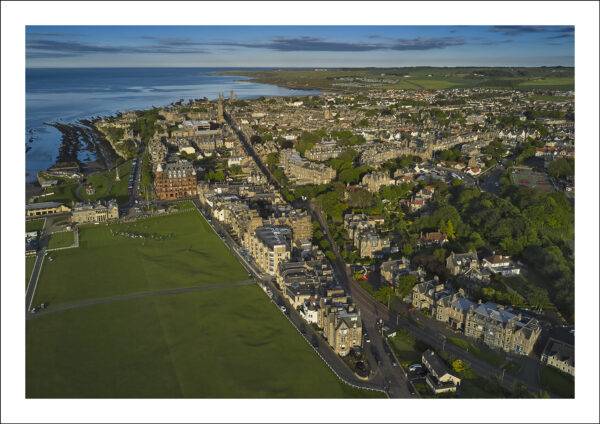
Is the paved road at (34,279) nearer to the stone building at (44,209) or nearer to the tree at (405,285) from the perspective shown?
the stone building at (44,209)

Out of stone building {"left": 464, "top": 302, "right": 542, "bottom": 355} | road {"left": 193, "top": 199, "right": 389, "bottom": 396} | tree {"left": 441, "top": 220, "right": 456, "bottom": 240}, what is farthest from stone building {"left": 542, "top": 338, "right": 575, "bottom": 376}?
tree {"left": 441, "top": 220, "right": 456, "bottom": 240}

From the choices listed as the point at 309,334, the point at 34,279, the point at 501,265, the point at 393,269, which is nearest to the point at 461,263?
the point at 501,265

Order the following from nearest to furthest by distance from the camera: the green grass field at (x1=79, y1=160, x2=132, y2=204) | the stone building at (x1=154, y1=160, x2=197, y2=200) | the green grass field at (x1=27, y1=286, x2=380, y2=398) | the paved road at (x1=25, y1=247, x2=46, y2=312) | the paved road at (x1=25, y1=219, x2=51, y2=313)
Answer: the green grass field at (x1=27, y1=286, x2=380, y2=398)
the paved road at (x1=25, y1=247, x2=46, y2=312)
the paved road at (x1=25, y1=219, x2=51, y2=313)
the green grass field at (x1=79, y1=160, x2=132, y2=204)
the stone building at (x1=154, y1=160, x2=197, y2=200)

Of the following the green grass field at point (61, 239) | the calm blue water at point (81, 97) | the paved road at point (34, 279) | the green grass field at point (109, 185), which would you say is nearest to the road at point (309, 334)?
the green grass field at point (61, 239)

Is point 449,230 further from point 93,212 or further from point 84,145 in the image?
point 84,145

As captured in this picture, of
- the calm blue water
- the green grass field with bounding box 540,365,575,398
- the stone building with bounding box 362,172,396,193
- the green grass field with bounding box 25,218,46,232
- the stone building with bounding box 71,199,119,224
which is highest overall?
the calm blue water

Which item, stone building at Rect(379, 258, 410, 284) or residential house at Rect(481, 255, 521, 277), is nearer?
stone building at Rect(379, 258, 410, 284)

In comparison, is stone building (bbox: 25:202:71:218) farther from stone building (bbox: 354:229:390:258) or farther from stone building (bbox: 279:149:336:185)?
stone building (bbox: 354:229:390:258)
